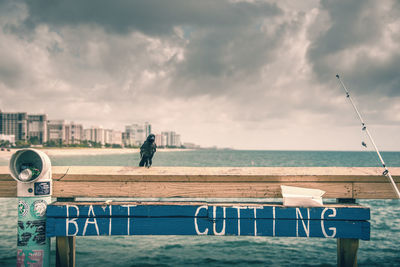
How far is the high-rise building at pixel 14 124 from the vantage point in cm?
17638

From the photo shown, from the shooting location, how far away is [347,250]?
305 centimetres

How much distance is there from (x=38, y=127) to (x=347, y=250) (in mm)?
195842

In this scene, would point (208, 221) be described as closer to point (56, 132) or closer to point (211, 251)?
point (211, 251)

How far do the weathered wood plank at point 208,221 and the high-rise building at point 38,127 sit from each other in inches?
7238

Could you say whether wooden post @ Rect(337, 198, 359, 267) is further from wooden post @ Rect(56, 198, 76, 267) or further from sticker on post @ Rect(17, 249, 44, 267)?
sticker on post @ Rect(17, 249, 44, 267)

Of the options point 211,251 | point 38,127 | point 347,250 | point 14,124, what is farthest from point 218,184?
point 14,124

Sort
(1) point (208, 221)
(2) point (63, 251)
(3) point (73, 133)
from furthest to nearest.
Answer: (3) point (73, 133) < (2) point (63, 251) < (1) point (208, 221)

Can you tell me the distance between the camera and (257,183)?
2992mm

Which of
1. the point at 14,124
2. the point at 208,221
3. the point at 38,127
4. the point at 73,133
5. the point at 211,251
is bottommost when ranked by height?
Answer: the point at 211,251

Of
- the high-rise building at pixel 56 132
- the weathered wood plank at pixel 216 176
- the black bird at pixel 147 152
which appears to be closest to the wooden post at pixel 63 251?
the weathered wood plank at pixel 216 176

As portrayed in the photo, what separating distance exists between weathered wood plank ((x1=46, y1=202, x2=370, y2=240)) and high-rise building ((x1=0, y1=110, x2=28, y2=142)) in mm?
198735

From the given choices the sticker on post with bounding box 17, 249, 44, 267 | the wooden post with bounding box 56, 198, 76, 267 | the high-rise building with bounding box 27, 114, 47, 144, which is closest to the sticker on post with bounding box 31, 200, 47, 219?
the wooden post with bounding box 56, 198, 76, 267

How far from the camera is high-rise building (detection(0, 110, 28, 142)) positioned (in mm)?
176375

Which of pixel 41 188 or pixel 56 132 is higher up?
pixel 56 132
